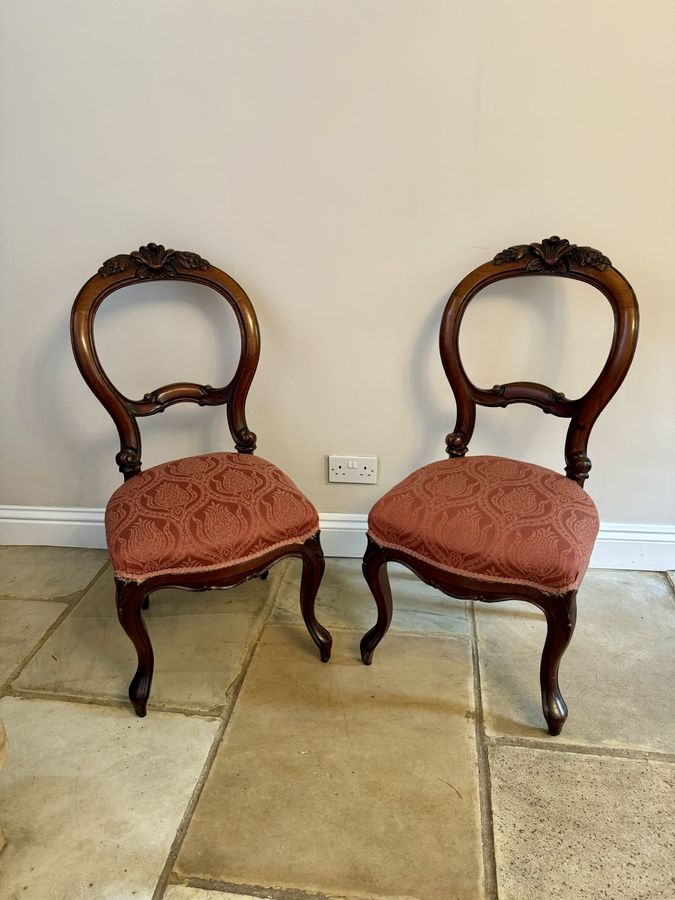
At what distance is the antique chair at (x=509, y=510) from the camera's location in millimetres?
1372

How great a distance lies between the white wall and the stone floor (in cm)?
54

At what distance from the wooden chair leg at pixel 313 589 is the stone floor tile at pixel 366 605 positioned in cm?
16

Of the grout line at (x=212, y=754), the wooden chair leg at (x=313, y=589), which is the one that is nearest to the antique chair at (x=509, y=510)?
the wooden chair leg at (x=313, y=589)

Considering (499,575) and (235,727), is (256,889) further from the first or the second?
(499,575)

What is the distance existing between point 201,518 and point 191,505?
0.17 feet

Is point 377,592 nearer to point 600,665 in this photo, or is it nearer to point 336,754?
point 336,754

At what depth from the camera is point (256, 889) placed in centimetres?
117

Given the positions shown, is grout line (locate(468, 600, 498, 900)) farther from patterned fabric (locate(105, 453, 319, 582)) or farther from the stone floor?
patterned fabric (locate(105, 453, 319, 582))

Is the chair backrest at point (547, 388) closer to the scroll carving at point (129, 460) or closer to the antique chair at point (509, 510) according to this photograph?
the antique chair at point (509, 510)

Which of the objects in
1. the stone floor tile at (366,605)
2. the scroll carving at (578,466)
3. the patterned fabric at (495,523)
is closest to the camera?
the patterned fabric at (495,523)

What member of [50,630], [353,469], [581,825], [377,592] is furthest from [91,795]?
[353,469]

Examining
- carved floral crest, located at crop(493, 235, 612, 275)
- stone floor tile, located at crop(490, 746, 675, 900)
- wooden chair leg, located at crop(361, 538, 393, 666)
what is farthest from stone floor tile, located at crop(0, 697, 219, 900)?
carved floral crest, located at crop(493, 235, 612, 275)

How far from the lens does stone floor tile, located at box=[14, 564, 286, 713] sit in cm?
165

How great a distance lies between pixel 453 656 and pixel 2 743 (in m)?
1.11
